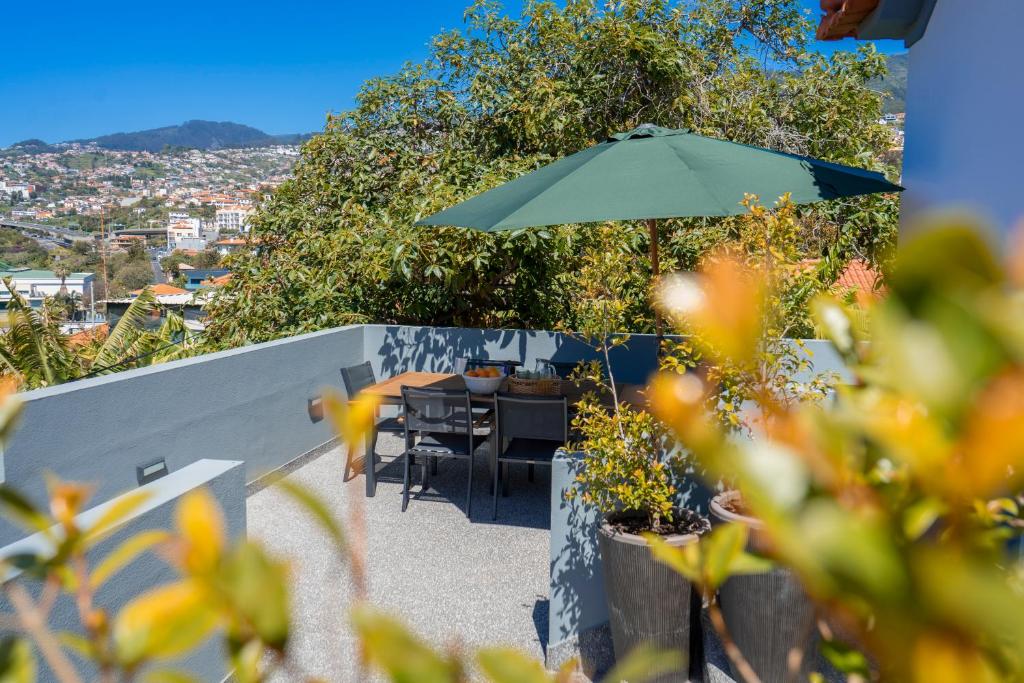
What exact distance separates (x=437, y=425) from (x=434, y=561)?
108cm

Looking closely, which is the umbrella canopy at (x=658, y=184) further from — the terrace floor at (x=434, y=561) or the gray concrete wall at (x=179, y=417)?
the gray concrete wall at (x=179, y=417)

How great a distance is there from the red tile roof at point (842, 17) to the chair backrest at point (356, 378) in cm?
446

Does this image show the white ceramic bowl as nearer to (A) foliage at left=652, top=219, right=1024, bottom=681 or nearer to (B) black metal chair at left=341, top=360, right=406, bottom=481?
(B) black metal chair at left=341, top=360, right=406, bottom=481

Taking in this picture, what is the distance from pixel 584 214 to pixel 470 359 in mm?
3115

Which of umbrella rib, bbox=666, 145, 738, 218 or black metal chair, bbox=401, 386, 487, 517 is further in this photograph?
black metal chair, bbox=401, 386, 487, 517

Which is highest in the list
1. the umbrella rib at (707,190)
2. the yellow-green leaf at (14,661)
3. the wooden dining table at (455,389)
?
the umbrella rib at (707,190)

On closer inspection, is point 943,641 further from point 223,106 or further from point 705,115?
point 223,106

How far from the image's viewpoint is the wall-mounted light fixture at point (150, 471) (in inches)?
175

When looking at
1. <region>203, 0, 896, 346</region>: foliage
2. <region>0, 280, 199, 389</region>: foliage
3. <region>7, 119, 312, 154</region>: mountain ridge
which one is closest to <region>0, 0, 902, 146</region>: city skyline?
<region>7, 119, 312, 154</region>: mountain ridge

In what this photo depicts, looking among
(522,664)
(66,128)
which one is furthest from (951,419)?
(66,128)

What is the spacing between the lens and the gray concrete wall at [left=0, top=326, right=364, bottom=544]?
387 cm

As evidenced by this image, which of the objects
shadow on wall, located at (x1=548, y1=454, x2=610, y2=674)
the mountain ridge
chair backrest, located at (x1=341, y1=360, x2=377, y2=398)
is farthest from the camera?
the mountain ridge

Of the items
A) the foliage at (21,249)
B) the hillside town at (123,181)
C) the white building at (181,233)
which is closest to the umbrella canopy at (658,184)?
the foliage at (21,249)

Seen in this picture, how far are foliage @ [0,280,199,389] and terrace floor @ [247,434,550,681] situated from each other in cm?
278
